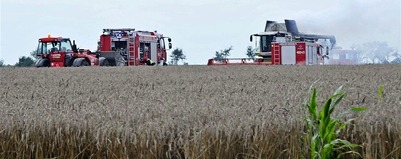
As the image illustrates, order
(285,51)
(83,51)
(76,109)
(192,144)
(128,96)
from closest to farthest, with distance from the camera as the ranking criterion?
(192,144) < (76,109) < (128,96) < (83,51) < (285,51)

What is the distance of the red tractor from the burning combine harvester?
16.2 feet

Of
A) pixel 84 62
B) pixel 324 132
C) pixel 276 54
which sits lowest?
pixel 324 132

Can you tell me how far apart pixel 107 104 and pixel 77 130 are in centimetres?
171

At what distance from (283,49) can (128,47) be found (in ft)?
21.6

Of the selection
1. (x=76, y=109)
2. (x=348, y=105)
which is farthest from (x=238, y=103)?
(x=76, y=109)

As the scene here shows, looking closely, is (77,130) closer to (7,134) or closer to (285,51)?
(7,134)

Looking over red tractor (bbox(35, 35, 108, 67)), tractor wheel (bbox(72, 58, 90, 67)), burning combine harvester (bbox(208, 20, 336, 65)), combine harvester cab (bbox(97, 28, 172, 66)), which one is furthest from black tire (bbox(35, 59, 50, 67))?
burning combine harvester (bbox(208, 20, 336, 65))

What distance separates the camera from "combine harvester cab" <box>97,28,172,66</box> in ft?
112

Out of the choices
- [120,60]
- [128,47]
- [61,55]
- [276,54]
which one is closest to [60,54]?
[61,55]

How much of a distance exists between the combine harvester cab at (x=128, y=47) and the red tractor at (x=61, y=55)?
4.28ft

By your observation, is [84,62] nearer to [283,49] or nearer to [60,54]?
[60,54]

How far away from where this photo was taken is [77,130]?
16.3 ft

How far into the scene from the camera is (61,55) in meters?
31.0

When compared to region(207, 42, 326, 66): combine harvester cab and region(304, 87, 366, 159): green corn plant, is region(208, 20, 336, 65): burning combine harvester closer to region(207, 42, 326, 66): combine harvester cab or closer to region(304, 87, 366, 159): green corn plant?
region(207, 42, 326, 66): combine harvester cab
